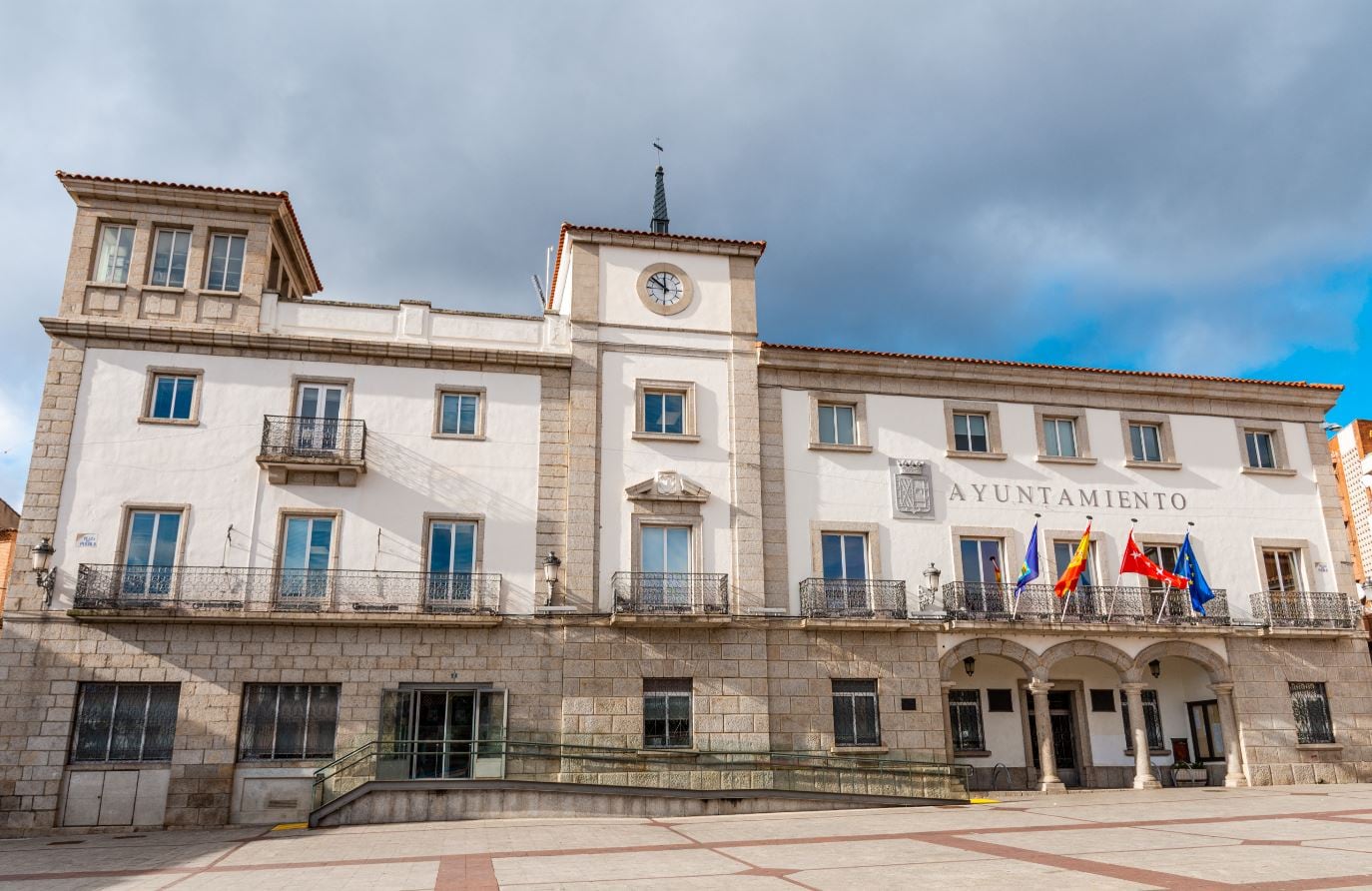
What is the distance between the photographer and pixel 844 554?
21.8 meters

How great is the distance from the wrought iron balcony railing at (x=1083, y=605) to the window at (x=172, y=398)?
53.1 ft

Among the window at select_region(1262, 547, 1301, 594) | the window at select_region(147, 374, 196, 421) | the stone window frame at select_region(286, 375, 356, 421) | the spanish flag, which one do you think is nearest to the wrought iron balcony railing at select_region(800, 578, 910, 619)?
the spanish flag

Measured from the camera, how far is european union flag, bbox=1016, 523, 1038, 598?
21406 mm

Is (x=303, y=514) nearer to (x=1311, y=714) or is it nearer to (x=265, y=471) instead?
(x=265, y=471)

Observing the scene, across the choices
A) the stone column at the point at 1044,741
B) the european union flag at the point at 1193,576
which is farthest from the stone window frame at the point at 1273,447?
the stone column at the point at 1044,741

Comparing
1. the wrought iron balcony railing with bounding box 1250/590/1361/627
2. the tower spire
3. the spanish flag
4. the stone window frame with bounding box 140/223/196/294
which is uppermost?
the tower spire

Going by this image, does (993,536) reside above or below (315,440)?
below

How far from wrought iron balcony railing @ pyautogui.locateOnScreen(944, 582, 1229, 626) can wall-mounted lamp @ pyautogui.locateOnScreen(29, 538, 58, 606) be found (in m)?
17.5

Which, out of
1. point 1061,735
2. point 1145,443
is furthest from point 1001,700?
point 1145,443

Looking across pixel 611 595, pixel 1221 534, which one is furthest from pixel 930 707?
pixel 1221 534

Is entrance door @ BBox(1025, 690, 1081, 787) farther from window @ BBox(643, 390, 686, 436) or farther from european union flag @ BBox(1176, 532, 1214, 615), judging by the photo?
window @ BBox(643, 390, 686, 436)

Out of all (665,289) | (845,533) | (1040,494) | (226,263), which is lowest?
(845,533)

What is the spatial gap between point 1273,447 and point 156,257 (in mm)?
26941

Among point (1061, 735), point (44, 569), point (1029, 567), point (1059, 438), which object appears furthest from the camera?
point (1059, 438)
